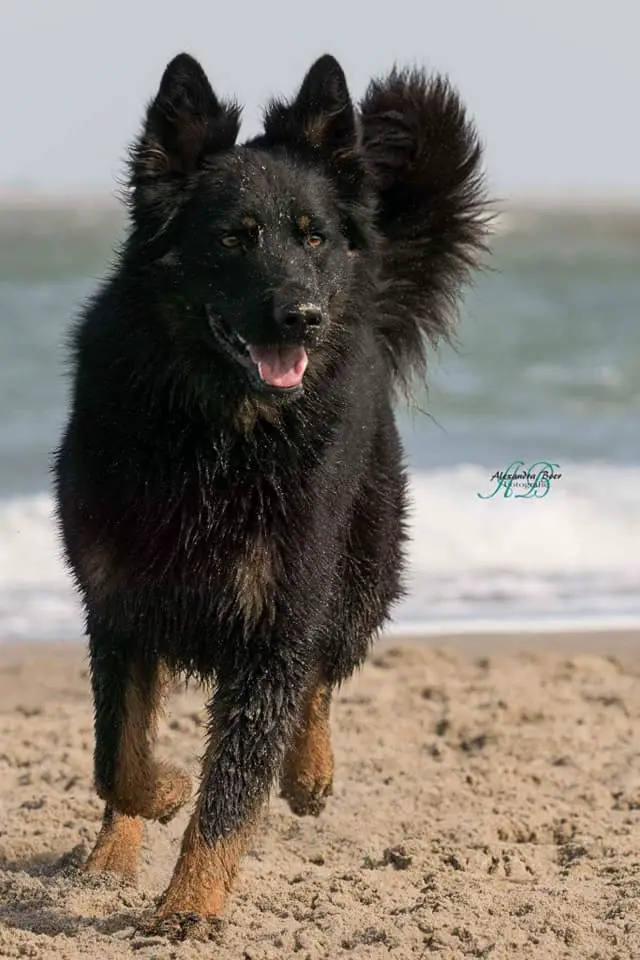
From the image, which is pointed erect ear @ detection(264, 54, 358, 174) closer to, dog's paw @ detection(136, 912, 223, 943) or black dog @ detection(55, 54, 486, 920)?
black dog @ detection(55, 54, 486, 920)

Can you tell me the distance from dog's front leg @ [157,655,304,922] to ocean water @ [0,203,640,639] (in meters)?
1.43

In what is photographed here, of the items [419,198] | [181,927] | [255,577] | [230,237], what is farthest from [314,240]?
[181,927]

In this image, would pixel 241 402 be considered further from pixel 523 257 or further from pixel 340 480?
pixel 523 257

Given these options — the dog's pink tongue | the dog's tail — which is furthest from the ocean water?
the dog's pink tongue

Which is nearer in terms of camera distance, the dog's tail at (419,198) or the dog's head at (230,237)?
the dog's head at (230,237)

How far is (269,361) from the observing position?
4.09m

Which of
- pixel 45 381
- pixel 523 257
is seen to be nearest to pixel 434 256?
pixel 45 381

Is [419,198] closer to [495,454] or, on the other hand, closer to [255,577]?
[255,577]

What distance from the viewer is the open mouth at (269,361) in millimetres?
4051

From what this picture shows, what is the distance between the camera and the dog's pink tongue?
4066mm

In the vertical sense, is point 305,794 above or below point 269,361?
below

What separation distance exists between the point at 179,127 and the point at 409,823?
2484 millimetres
